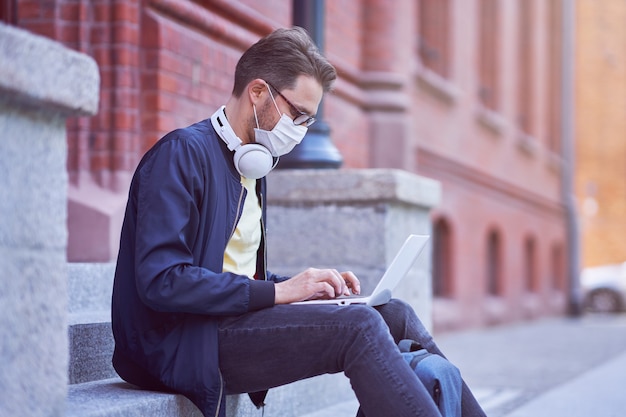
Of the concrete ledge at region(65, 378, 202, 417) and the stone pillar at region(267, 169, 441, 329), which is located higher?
the stone pillar at region(267, 169, 441, 329)

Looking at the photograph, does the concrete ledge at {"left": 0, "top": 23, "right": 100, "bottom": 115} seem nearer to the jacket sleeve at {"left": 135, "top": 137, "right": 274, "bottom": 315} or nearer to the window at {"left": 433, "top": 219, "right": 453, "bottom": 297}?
the jacket sleeve at {"left": 135, "top": 137, "right": 274, "bottom": 315}

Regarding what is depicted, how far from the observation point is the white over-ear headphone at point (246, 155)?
3762mm

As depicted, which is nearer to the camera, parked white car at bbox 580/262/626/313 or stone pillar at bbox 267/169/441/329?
stone pillar at bbox 267/169/441/329

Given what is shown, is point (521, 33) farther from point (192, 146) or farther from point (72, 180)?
point (192, 146)

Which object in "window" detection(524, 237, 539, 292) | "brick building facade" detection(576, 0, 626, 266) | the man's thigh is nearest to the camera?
the man's thigh

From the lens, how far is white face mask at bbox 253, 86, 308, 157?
3.85 m

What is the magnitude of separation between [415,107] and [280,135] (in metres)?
8.82

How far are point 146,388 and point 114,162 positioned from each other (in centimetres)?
278

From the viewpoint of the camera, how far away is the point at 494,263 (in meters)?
16.9

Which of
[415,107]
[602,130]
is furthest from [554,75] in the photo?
[602,130]

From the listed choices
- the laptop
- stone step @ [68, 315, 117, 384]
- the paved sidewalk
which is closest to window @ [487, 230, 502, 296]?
the paved sidewalk

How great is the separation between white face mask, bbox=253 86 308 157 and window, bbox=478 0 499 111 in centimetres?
1306

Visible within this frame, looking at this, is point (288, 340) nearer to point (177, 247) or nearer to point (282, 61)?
point (177, 247)

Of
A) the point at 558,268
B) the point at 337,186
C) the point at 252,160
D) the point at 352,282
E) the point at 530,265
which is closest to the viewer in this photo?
the point at 252,160
